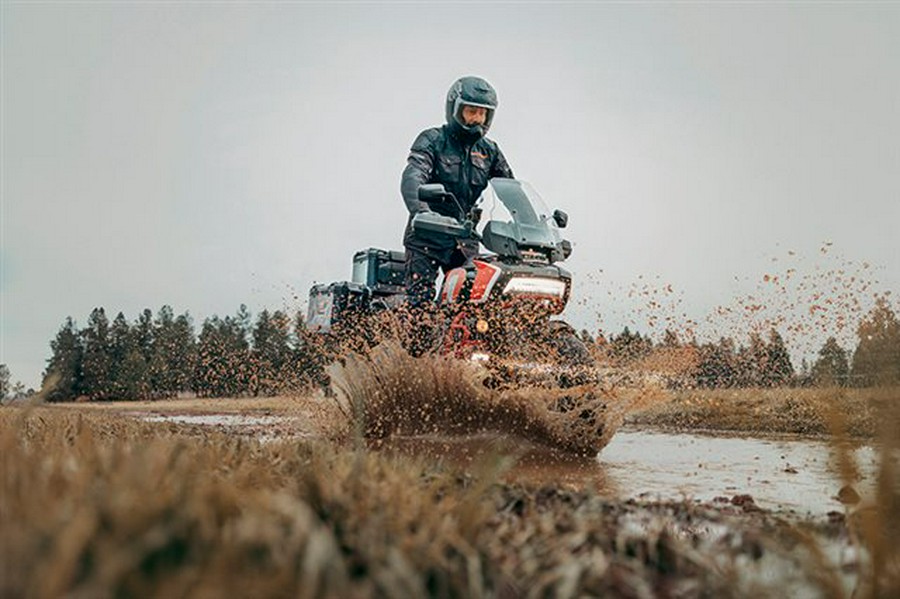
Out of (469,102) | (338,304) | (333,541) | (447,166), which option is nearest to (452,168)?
(447,166)

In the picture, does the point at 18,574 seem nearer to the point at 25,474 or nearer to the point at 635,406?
the point at 25,474

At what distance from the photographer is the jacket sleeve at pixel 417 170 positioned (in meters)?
8.53

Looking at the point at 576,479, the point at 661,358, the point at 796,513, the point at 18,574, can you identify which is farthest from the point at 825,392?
the point at 661,358

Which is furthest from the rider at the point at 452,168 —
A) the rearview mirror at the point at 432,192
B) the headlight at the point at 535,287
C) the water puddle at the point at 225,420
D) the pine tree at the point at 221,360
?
the pine tree at the point at 221,360

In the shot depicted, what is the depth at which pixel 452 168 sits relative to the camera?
8828 mm

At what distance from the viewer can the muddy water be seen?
4262mm

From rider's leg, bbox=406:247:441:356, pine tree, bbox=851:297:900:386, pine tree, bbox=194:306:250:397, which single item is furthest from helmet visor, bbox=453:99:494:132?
pine tree, bbox=194:306:250:397

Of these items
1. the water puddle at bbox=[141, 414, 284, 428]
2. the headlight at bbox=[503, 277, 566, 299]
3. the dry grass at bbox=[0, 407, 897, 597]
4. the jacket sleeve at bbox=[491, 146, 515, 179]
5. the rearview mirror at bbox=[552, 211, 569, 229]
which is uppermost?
the jacket sleeve at bbox=[491, 146, 515, 179]

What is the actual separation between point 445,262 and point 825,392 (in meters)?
5.83

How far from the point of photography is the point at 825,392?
2395mm

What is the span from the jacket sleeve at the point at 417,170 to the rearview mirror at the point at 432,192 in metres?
1.01

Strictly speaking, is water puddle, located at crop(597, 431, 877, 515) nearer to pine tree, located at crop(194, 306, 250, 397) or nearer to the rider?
the rider

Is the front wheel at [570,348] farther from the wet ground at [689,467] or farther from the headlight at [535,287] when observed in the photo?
the wet ground at [689,467]

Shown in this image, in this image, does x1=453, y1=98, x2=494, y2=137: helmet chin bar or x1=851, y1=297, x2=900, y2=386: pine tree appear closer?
x1=851, y1=297, x2=900, y2=386: pine tree
